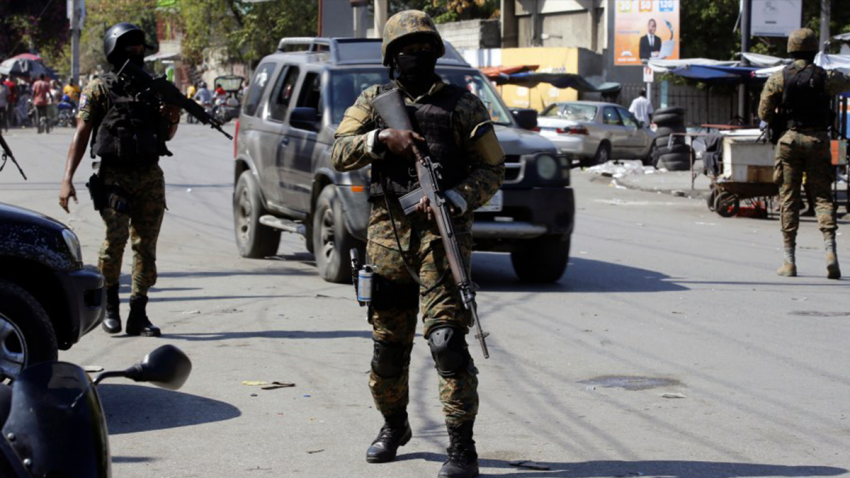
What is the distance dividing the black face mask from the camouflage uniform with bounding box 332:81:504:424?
0.15ft

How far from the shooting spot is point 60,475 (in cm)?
259

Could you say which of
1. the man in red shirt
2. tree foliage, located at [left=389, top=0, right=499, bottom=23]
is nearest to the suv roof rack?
the man in red shirt

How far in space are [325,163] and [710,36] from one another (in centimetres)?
3270

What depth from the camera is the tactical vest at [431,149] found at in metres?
5.35

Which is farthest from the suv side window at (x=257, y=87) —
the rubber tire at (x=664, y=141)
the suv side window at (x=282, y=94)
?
the rubber tire at (x=664, y=141)

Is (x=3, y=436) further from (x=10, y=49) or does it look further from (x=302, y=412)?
(x=10, y=49)

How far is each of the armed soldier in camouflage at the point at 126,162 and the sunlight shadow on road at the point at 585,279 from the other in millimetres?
3300

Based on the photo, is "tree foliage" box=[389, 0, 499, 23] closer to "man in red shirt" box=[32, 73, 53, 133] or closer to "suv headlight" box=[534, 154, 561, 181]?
"man in red shirt" box=[32, 73, 53, 133]

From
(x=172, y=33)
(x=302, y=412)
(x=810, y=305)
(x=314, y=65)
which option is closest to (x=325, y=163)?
(x=314, y=65)

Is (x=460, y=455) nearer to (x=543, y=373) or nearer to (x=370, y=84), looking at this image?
(x=543, y=373)

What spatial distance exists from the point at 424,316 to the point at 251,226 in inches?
295

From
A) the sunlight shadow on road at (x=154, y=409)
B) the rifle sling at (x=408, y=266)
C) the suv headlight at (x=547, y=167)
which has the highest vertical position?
the rifle sling at (x=408, y=266)

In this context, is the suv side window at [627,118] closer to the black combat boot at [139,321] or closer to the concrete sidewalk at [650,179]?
the concrete sidewalk at [650,179]

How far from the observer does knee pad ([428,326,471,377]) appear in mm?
A: 5145
